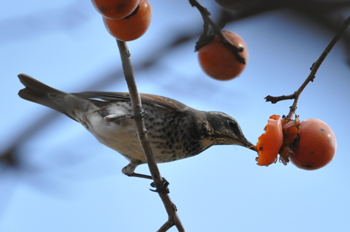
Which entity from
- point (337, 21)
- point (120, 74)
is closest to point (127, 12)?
point (120, 74)

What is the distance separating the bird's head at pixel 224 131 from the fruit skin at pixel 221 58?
1.96 meters

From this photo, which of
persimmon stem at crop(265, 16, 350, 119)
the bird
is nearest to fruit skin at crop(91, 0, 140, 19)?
persimmon stem at crop(265, 16, 350, 119)

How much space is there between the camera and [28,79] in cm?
387

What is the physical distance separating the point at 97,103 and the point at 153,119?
0.70 metres

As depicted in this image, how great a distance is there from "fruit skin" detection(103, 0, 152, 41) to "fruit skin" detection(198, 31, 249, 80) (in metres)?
0.36

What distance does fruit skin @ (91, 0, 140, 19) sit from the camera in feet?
5.43

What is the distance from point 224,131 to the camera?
4.07m

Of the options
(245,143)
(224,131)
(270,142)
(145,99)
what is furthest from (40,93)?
(270,142)

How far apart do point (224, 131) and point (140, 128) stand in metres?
1.45

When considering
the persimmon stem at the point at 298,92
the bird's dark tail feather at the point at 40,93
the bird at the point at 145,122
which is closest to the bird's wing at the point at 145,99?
the bird at the point at 145,122

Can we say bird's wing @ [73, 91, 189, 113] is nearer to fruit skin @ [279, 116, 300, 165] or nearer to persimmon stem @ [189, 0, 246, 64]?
fruit skin @ [279, 116, 300, 165]

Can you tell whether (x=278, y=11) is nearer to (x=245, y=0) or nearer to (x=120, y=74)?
(x=245, y=0)

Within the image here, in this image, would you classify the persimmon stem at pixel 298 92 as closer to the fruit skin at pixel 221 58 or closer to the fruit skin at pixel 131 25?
the fruit skin at pixel 221 58

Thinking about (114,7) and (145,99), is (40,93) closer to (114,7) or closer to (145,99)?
(145,99)
